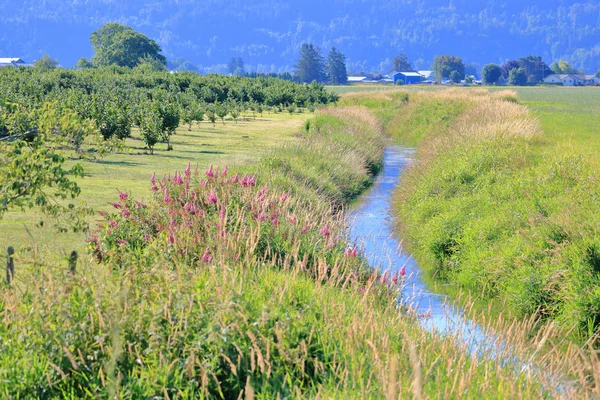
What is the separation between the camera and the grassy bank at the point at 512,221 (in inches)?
475

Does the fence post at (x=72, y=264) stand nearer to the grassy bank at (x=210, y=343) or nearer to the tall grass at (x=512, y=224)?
the grassy bank at (x=210, y=343)

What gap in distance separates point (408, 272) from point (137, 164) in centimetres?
1417

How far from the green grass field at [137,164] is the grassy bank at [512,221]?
5183mm

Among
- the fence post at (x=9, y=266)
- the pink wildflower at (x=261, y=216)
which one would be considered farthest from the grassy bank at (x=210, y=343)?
the pink wildflower at (x=261, y=216)

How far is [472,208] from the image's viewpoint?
57.5ft

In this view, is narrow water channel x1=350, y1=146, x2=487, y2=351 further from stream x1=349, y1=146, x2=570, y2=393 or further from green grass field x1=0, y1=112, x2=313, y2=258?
green grass field x1=0, y1=112, x2=313, y2=258

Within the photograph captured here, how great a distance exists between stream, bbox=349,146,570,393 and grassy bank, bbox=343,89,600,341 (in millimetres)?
545

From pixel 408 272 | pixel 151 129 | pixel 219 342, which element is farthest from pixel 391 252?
pixel 151 129

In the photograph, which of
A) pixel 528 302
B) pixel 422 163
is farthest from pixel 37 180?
pixel 422 163

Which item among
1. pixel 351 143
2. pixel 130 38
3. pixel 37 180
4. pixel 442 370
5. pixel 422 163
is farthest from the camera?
pixel 130 38

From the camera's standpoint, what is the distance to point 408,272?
1524 centimetres

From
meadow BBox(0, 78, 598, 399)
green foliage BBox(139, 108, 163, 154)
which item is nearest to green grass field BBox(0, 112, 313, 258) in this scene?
green foliage BBox(139, 108, 163, 154)

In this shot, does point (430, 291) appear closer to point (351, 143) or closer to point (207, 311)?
point (207, 311)

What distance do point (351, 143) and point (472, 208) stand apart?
12.9m
